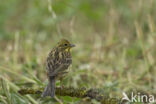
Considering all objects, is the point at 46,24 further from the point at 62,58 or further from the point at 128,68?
the point at 62,58

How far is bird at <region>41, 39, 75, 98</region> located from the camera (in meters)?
3.99

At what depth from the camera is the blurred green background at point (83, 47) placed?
510 centimetres

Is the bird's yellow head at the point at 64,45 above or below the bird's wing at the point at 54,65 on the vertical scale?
above

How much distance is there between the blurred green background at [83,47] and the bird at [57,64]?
136 mm

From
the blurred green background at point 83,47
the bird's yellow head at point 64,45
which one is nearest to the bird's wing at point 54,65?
the blurred green background at point 83,47

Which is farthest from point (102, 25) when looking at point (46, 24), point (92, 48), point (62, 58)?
point (62, 58)

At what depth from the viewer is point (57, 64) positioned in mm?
4480

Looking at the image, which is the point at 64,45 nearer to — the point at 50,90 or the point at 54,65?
the point at 54,65

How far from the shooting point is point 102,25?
413 inches

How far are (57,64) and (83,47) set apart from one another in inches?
141

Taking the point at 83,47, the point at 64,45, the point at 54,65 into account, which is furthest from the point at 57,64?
the point at 83,47

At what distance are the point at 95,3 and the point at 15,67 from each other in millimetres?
5963

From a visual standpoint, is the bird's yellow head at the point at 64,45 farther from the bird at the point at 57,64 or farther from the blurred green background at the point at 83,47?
the blurred green background at the point at 83,47

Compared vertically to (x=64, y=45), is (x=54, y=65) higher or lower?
lower
